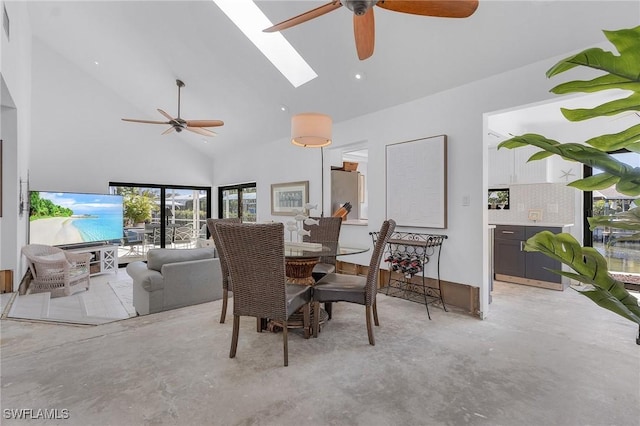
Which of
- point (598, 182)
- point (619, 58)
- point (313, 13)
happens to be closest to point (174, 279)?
point (313, 13)

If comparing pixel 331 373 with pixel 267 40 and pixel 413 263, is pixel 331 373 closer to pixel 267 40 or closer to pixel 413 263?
pixel 413 263

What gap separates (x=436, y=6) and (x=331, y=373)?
7.81 feet

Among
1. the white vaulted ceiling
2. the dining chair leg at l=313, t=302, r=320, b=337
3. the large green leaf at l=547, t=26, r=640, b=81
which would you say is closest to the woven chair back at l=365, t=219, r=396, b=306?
the dining chair leg at l=313, t=302, r=320, b=337

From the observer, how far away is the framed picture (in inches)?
211

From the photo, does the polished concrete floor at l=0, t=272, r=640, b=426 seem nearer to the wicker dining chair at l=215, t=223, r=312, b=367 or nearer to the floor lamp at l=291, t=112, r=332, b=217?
the wicker dining chair at l=215, t=223, r=312, b=367

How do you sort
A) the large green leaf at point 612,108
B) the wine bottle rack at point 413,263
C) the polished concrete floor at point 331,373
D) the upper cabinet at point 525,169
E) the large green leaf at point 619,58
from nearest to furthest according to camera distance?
the large green leaf at point 619,58
the large green leaf at point 612,108
the polished concrete floor at point 331,373
the wine bottle rack at point 413,263
the upper cabinet at point 525,169

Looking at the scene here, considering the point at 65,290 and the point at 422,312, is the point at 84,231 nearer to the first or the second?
the point at 65,290

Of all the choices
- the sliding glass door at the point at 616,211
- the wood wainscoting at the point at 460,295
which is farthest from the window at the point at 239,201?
the sliding glass door at the point at 616,211

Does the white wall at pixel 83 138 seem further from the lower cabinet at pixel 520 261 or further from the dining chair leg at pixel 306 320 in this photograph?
the lower cabinet at pixel 520 261

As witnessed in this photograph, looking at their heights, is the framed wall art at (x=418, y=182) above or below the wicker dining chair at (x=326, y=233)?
above

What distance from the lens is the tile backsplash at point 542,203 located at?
15.3 ft

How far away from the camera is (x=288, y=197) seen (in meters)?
5.75

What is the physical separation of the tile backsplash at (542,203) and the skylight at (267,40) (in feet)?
12.6

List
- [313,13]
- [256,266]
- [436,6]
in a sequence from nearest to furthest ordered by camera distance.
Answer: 1. [436,6]
2. [313,13]
3. [256,266]
